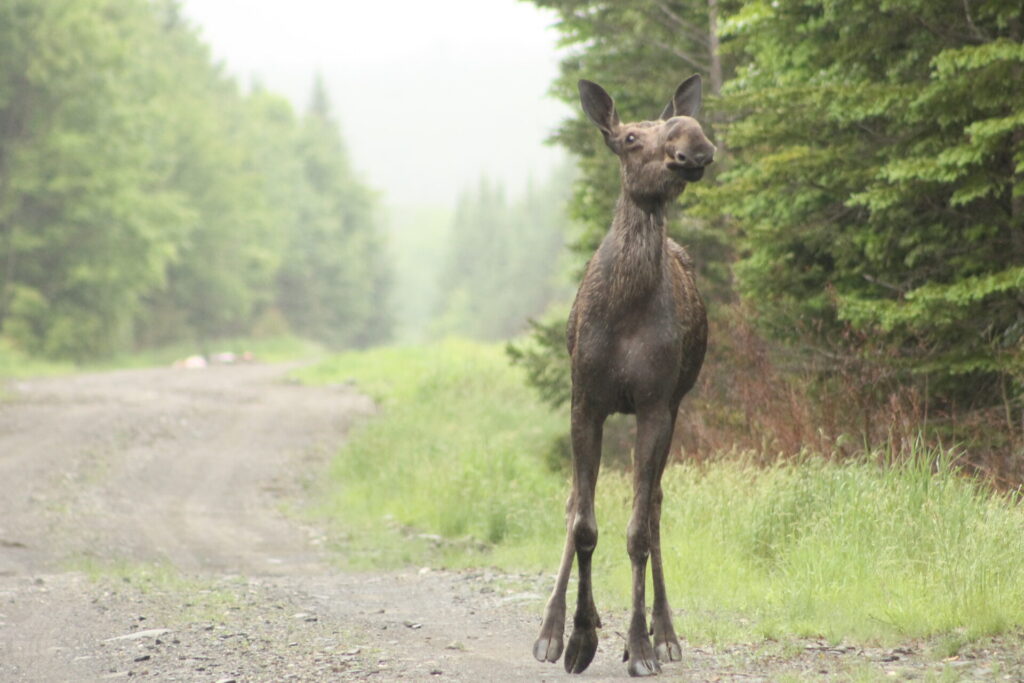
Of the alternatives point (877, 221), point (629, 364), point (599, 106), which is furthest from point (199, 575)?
point (877, 221)

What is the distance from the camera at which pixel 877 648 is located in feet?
21.3

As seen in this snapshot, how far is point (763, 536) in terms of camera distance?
362 inches

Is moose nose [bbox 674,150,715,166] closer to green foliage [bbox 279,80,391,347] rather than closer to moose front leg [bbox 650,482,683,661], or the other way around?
moose front leg [bbox 650,482,683,661]

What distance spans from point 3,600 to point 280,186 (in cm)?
6586

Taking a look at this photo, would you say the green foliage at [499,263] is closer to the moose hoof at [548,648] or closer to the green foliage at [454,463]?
the green foliage at [454,463]

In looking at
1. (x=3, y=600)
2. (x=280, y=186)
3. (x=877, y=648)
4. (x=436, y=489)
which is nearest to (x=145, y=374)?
(x=436, y=489)

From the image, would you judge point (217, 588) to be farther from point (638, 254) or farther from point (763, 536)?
point (638, 254)

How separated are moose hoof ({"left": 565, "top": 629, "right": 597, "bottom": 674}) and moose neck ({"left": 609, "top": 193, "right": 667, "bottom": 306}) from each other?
174 cm

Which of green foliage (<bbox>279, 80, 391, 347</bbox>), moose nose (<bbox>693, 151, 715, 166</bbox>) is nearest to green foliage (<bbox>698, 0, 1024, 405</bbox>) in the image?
moose nose (<bbox>693, 151, 715, 166</bbox>)

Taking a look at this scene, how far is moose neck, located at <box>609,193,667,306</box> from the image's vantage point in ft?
20.1

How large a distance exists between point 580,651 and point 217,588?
15.5 ft

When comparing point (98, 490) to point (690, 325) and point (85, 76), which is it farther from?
point (85, 76)

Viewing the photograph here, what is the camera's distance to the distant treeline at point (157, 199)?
123ft

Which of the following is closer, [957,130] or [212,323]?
[957,130]
